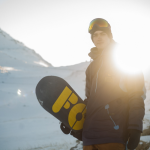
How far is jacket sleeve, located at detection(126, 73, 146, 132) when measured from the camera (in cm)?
129

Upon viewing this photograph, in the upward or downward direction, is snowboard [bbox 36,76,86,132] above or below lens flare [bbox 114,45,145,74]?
below

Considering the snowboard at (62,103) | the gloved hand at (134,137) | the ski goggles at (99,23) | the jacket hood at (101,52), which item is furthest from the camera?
the ski goggles at (99,23)

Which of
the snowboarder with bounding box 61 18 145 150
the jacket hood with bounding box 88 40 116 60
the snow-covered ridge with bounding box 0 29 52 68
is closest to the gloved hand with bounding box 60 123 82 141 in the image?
the snowboarder with bounding box 61 18 145 150

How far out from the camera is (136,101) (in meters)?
1.37

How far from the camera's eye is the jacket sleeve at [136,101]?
1294mm

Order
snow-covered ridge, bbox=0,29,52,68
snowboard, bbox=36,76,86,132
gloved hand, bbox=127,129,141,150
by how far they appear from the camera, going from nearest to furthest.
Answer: gloved hand, bbox=127,129,141,150, snowboard, bbox=36,76,86,132, snow-covered ridge, bbox=0,29,52,68

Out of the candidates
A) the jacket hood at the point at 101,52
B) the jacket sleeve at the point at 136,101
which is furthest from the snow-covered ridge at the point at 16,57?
the jacket sleeve at the point at 136,101

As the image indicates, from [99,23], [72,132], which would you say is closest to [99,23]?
[99,23]

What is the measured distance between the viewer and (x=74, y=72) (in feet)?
58.1

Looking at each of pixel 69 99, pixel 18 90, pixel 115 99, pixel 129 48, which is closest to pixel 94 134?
pixel 115 99

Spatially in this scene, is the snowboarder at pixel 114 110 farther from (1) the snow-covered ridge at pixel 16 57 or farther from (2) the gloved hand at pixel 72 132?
(1) the snow-covered ridge at pixel 16 57

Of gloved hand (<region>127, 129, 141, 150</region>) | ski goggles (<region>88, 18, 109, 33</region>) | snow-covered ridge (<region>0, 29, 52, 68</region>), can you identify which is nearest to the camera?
gloved hand (<region>127, 129, 141, 150</region>)

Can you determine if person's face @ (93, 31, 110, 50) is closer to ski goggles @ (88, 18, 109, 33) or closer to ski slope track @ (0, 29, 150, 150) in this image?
ski goggles @ (88, 18, 109, 33)

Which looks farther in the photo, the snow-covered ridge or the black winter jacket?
the snow-covered ridge
